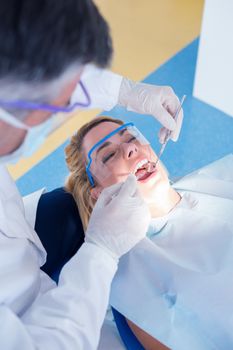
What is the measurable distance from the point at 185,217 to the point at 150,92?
51cm

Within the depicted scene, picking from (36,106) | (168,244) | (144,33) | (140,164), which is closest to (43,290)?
(168,244)

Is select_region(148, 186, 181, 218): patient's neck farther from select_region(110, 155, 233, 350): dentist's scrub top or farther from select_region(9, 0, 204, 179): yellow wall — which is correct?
select_region(9, 0, 204, 179): yellow wall

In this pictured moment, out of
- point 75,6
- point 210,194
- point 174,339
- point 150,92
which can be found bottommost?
point 174,339

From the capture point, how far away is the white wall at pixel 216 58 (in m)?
2.42

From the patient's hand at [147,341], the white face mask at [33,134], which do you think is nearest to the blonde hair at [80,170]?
the patient's hand at [147,341]

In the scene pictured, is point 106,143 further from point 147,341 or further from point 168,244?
point 147,341

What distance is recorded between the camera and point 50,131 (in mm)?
1123

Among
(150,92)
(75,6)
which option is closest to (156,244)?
(150,92)

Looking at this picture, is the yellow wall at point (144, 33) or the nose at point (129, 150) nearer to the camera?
the nose at point (129, 150)

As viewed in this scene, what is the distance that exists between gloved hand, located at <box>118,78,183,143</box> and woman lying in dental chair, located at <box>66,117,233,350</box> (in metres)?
0.11

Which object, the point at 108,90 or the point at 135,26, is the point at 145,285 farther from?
the point at 135,26

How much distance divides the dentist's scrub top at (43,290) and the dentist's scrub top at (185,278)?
0.28 metres

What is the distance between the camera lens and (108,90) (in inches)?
68.8

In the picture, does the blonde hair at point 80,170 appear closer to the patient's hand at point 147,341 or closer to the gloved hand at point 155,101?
the gloved hand at point 155,101
